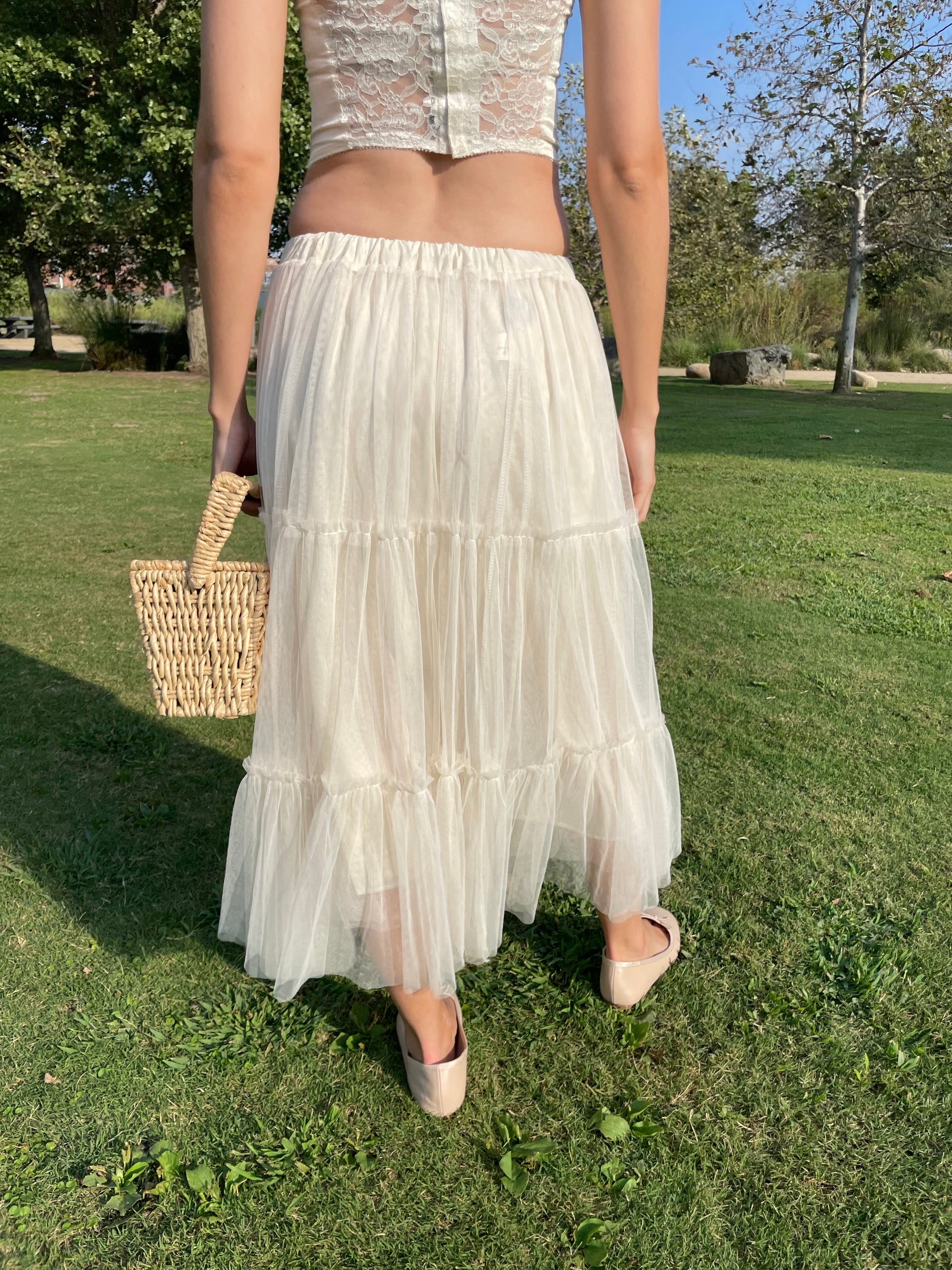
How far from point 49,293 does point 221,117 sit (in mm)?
42910

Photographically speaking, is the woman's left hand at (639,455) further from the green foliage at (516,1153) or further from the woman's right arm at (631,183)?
the green foliage at (516,1153)

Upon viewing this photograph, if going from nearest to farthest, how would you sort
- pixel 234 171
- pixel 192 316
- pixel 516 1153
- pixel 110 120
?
pixel 234 171, pixel 516 1153, pixel 110 120, pixel 192 316

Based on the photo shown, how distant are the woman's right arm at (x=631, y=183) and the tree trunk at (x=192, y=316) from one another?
654 inches

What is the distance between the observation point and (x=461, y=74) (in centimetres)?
138

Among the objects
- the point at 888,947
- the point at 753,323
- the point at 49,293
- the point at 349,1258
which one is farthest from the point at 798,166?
the point at 49,293

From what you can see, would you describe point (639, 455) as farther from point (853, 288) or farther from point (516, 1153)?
point (853, 288)

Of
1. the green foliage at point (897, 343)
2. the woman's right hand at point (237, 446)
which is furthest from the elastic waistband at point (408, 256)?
the green foliage at point (897, 343)

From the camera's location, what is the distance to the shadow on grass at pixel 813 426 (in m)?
8.62

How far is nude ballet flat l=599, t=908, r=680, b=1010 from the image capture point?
1.91 m

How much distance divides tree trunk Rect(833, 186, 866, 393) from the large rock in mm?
1606

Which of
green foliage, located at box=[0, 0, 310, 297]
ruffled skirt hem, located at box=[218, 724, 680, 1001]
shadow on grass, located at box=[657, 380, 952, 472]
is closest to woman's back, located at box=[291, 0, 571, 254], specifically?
ruffled skirt hem, located at box=[218, 724, 680, 1001]

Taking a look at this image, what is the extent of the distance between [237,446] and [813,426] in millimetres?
10304

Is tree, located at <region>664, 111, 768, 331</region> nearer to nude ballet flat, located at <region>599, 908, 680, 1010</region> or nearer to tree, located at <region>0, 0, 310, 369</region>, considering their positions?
tree, located at <region>0, 0, 310, 369</region>

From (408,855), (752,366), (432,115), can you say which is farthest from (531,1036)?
(752,366)
